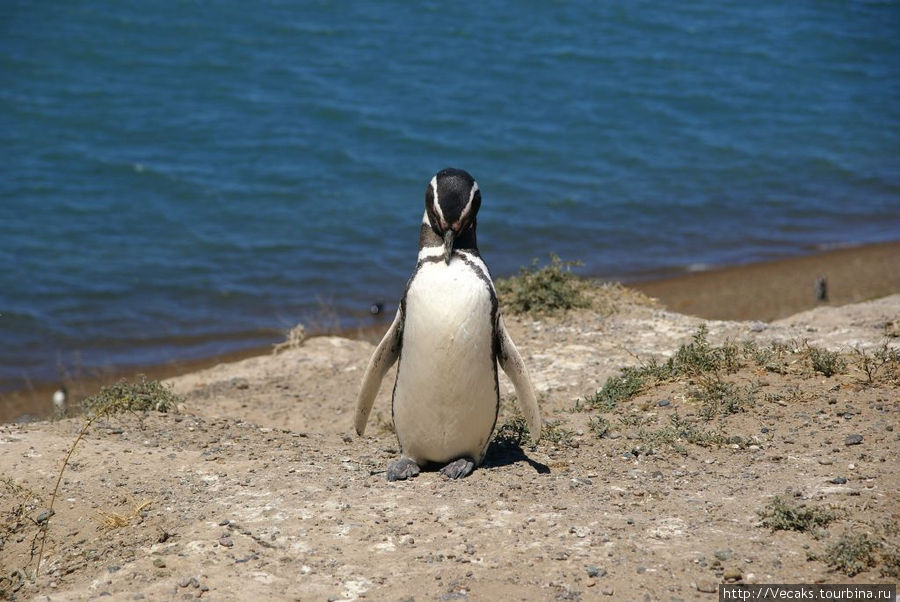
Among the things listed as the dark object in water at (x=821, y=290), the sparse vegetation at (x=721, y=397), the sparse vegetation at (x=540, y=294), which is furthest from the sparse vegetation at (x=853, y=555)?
the dark object in water at (x=821, y=290)

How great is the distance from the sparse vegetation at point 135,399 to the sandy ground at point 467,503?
151 mm

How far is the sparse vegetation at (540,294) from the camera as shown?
416 inches

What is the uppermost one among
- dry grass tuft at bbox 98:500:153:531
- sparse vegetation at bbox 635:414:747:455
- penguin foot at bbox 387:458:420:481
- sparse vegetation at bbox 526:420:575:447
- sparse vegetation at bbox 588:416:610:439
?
sparse vegetation at bbox 635:414:747:455

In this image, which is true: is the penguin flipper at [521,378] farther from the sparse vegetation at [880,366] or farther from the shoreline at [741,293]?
the shoreline at [741,293]

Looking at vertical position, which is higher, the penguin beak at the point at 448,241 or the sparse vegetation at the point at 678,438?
the penguin beak at the point at 448,241

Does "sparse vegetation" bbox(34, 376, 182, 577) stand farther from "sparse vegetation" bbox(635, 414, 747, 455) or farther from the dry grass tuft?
"sparse vegetation" bbox(635, 414, 747, 455)

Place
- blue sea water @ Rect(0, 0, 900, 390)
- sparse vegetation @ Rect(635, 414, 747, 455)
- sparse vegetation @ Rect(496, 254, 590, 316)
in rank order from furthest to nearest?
blue sea water @ Rect(0, 0, 900, 390), sparse vegetation @ Rect(496, 254, 590, 316), sparse vegetation @ Rect(635, 414, 747, 455)

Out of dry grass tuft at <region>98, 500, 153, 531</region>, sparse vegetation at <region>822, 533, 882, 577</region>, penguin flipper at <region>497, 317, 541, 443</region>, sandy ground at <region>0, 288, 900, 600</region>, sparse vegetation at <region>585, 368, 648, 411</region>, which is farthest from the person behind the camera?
sparse vegetation at <region>585, 368, 648, 411</region>

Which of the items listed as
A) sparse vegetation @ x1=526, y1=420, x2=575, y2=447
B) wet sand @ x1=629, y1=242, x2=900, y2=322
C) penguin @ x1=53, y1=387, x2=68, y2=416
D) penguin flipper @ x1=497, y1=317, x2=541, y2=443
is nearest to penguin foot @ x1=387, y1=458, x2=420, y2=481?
penguin flipper @ x1=497, y1=317, x2=541, y2=443

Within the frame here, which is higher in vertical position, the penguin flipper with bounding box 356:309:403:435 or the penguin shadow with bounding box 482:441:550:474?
the penguin flipper with bounding box 356:309:403:435

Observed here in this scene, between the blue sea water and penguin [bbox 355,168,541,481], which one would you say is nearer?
penguin [bbox 355,168,541,481]

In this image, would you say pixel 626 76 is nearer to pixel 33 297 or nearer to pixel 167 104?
pixel 167 104

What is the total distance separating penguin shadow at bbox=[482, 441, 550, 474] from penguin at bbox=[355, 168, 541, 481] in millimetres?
176

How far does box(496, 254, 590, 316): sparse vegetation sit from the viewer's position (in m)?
10.6
